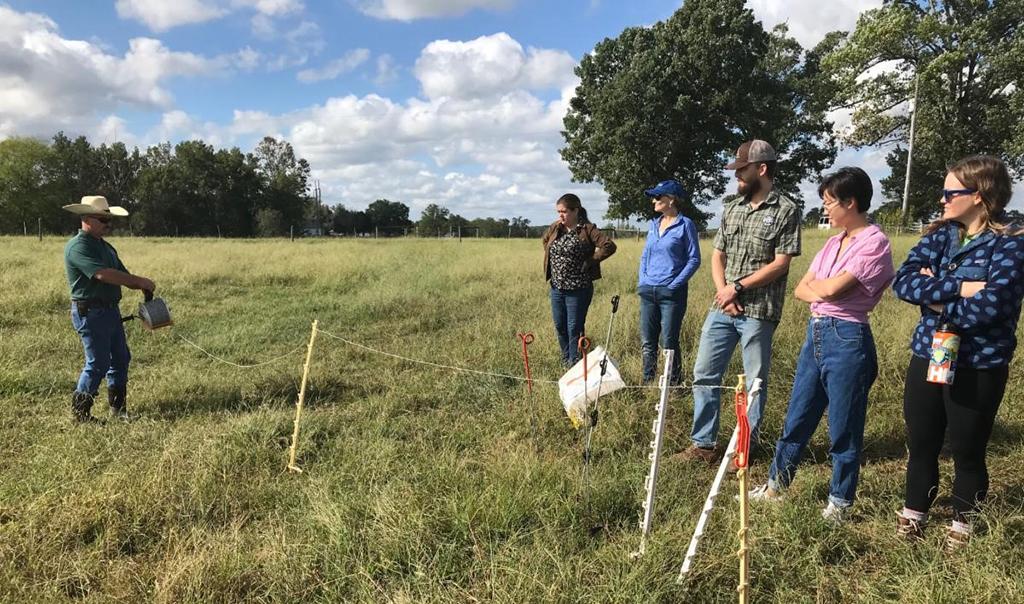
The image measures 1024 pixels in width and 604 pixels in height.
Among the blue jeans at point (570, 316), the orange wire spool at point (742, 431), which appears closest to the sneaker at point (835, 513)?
the orange wire spool at point (742, 431)

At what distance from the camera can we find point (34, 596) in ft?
7.12

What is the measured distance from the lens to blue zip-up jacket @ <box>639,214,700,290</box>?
4211 millimetres

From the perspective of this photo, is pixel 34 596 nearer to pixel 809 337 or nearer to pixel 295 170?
pixel 809 337

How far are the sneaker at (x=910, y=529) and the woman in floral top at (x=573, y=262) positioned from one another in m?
2.91

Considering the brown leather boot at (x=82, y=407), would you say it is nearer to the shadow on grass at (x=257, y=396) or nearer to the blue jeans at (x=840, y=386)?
the shadow on grass at (x=257, y=396)

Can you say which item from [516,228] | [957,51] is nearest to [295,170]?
[516,228]

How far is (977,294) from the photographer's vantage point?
83.6 inches

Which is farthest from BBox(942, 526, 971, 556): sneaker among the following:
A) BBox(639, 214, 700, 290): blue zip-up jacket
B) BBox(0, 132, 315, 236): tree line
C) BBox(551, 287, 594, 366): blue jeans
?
BBox(0, 132, 315, 236): tree line

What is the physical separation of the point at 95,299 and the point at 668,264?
4313mm

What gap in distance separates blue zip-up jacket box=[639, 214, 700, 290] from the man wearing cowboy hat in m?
3.87

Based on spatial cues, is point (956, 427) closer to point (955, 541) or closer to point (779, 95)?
point (955, 541)

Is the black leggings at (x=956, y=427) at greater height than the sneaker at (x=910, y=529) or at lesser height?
greater

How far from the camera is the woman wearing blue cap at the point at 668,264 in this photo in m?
4.23

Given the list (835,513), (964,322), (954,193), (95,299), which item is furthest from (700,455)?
(95,299)
